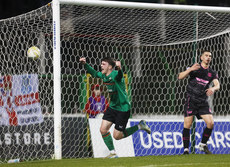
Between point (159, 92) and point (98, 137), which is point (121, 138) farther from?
point (159, 92)

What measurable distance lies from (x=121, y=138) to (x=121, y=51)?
2.20 meters

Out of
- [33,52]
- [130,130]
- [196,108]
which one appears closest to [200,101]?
[196,108]

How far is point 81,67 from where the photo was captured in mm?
10070

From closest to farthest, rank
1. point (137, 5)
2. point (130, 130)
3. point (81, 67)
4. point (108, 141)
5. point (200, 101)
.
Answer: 1. point (108, 141)
2. point (137, 5)
3. point (200, 101)
4. point (130, 130)
5. point (81, 67)

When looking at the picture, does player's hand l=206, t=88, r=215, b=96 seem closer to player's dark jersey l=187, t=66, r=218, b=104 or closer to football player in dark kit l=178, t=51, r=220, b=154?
football player in dark kit l=178, t=51, r=220, b=154

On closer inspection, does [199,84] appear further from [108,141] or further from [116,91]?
[108,141]

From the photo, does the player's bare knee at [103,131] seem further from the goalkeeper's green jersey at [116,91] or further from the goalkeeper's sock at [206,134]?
the goalkeeper's sock at [206,134]

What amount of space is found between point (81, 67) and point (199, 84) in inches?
101

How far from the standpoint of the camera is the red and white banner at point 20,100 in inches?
330

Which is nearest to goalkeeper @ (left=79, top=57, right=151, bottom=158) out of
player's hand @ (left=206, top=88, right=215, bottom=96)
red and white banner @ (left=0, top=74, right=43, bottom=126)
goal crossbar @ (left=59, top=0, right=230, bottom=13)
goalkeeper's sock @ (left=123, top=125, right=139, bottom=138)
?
goalkeeper's sock @ (left=123, top=125, right=139, bottom=138)

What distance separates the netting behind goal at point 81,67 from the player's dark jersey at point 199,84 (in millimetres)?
477

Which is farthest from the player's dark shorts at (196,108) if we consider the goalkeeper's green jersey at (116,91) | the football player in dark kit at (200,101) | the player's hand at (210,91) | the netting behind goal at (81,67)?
the goalkeeper's green jersey at (116,91)

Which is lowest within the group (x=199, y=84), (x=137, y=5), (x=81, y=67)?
(x=199, y=84)

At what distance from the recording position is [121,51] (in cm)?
989
